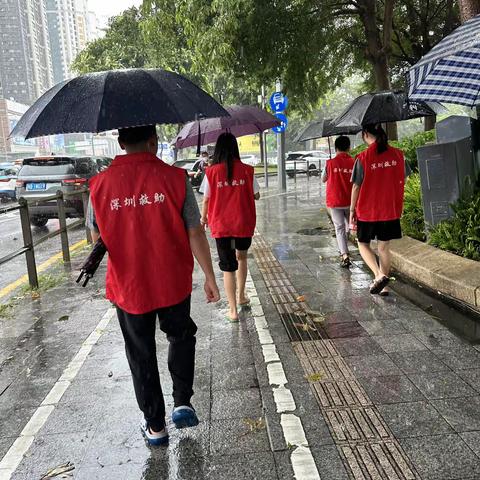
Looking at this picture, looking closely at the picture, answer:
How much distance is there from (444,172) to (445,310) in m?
2.11

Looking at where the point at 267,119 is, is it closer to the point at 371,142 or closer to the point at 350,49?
the point at 371,142

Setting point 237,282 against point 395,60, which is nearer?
point 237,282

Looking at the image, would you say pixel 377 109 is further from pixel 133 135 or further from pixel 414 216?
pixel 133 135

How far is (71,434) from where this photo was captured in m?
3.04

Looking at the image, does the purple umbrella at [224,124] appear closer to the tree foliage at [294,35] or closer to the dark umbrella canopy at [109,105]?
the dark umbrella canopy at [109,105]

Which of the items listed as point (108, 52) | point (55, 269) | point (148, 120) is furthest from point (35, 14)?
point (148, 120)

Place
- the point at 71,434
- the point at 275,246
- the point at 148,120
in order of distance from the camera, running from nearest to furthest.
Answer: the point at 148,120
the point at 71,434
the point at 275,246

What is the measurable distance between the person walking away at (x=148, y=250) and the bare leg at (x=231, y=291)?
1.96 meters

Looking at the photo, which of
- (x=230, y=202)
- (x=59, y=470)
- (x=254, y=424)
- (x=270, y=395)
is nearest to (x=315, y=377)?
(x=270, y=395)

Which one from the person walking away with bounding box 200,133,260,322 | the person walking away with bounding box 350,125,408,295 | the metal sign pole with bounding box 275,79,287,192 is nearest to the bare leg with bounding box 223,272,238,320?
the person walking away with bounding box 200,133,260,322

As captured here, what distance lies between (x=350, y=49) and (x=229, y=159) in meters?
13.9

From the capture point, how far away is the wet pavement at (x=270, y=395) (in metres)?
2.67

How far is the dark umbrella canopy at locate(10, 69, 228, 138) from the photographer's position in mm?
2596

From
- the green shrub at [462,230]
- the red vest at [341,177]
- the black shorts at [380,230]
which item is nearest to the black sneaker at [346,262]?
the red vest at [341,177]
